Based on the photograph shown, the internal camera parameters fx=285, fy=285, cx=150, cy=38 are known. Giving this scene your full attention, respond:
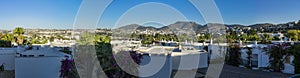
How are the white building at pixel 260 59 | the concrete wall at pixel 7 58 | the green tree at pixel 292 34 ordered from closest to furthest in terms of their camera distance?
1. the concrete wall at pixel 7 58
2. the white building at pixel 260 59
3. the green tree at pixel 292 34

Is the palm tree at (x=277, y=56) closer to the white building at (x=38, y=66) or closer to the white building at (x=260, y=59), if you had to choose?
the white building at (x=260, y=59)

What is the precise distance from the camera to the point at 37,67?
17.0ft

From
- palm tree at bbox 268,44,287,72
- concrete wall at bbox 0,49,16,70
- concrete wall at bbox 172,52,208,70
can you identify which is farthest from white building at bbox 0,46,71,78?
palm tree at bbox 268,44,287,72

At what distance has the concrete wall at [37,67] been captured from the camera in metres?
5.15

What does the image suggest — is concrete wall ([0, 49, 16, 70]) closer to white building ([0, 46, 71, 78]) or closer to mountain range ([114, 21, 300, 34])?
white building ([0, 46, 71, 78])

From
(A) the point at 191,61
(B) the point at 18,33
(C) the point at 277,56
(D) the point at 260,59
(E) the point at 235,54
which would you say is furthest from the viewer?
(B) the point at 18,33

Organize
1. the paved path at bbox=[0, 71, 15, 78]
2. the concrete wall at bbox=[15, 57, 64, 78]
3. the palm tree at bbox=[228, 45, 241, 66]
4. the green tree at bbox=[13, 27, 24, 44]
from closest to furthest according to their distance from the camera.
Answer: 1. the concrete wall at bbox=[15, 57, 64, 78]
2. the paved path at bbox=[0, 71, 15, 78]
3. the palm tree at bbox=[228, 45, 241, 66]
4. the green tree at bbox=[13, 27, 24, 44]

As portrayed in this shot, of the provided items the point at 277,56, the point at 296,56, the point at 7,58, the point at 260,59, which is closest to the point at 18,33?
the point at 7,58

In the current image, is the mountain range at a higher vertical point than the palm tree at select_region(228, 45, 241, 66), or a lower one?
higher

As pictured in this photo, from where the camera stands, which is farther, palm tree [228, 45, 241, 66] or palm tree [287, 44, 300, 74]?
palm tree [228, 45, 241, 66]

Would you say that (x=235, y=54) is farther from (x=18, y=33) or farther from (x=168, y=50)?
(x=18, y=33)

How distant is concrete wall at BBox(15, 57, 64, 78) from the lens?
5148 mm

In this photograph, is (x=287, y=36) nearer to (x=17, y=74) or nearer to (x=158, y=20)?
(x=158, y=20)

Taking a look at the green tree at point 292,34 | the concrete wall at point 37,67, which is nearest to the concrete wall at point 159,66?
the concrete wall at point 37,67
